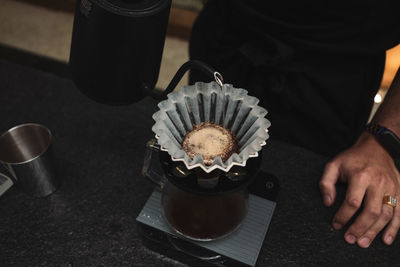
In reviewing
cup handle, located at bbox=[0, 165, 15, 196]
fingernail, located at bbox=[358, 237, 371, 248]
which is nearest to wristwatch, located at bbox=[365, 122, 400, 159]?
fingernail, located at bbox=[358, 237, 371, 248]

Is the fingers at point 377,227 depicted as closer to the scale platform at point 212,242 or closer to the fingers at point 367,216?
the fingers at point 367,216

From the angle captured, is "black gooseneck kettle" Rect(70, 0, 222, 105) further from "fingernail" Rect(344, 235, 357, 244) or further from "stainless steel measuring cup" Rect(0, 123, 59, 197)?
"fingernail" Rect(344, 235, 357, 244)

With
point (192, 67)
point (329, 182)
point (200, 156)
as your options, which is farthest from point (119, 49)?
point (329, 182)

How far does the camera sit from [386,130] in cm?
100

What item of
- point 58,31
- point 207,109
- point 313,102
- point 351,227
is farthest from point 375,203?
point 58,31

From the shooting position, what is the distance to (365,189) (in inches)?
36.5

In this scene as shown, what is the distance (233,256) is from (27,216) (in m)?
0.47

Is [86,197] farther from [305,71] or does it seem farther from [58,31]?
[58,31]

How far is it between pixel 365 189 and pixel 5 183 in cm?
83

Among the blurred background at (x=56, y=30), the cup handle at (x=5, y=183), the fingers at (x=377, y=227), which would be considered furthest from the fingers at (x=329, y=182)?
the blurred background at (x=56, y=30)

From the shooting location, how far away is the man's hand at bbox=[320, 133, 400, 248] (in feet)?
2.91

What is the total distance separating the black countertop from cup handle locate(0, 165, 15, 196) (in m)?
0.01

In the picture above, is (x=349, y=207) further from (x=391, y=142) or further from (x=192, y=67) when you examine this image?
(x=192, y=67)

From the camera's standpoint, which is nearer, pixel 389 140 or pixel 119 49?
pixel 119 49
